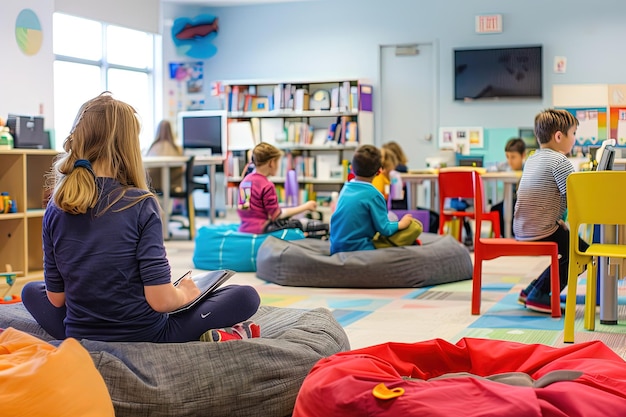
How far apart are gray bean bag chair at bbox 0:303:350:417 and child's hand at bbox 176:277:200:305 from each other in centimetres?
15

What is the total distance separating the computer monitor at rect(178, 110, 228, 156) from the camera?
11.6 metres

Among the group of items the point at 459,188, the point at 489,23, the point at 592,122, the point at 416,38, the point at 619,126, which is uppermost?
the point at 489,23

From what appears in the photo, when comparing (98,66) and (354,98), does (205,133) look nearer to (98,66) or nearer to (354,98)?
(98,66)

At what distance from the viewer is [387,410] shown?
2209 millimetres

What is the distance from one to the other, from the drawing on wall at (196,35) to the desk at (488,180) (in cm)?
467

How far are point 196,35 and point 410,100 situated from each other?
3.15 metres

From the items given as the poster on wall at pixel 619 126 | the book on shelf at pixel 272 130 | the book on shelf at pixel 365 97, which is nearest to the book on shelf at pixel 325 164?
the book on shelf at pixel 272 130

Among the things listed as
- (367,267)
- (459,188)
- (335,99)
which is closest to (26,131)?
(367,267)

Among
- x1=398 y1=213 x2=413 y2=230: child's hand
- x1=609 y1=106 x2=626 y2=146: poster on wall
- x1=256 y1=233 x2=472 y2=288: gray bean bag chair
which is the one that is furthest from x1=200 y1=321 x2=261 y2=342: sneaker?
x1=609 y1=106 x2=626 y2=146: poster on wall

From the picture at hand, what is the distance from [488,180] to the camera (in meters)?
8.64

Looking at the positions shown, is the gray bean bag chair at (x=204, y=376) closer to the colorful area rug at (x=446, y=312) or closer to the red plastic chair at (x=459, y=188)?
the colorful area rug at (x=446, y=312)

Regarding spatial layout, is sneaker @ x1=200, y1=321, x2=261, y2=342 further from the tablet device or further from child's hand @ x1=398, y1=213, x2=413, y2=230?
child's hand @ x1=398, y1=213, x2=413, y2=230

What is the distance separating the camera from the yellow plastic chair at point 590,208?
3.83 meters

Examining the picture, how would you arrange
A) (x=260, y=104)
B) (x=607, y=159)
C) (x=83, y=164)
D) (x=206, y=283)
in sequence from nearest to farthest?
(x=83, y=164), (x=206, y=283), (x=607, y=159), (x=260, y=104)
